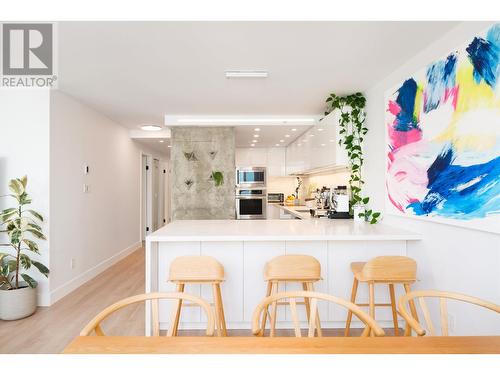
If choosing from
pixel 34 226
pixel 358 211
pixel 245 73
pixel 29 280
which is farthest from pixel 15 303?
pixel 358 211

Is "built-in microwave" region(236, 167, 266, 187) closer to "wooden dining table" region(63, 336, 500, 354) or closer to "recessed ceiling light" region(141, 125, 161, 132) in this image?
"recessed ceiling light" region(141, 125, 161, 132)

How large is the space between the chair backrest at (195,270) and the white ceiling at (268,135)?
117 inches

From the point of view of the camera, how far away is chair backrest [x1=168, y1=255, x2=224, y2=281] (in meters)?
2.12

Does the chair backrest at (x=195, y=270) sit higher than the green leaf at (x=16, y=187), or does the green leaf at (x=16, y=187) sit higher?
the green leaf at (x=16, y=187)

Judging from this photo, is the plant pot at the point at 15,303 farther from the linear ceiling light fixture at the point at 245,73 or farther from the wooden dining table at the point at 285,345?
the linear ceiling light fixture at the point at 245,73

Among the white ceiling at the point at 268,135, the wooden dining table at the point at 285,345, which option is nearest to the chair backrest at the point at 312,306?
the wooden dining table at the point at 285,345

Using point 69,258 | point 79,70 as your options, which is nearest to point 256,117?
point 79,70

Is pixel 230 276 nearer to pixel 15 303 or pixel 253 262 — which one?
pixel 253 262

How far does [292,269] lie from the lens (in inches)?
84.5

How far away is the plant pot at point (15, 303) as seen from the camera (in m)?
2.81

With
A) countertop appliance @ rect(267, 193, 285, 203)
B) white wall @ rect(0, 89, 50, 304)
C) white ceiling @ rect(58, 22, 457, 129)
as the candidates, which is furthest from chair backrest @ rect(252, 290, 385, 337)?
countertop appliance @ rect(267, 193, 285, 203)

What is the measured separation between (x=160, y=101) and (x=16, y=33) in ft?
5.58

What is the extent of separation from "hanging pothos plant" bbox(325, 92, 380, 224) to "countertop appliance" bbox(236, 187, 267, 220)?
7.64 ft

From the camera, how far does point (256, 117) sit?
4484mm
